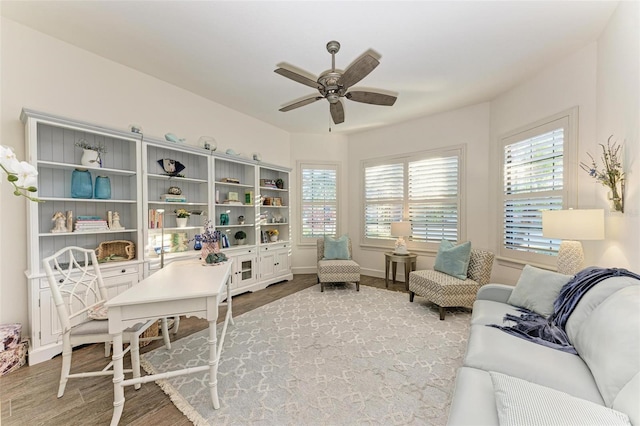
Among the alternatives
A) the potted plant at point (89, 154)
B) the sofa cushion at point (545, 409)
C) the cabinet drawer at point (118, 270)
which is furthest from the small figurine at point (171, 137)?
the sofa cushion at point (545, 409)

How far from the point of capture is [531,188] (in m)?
3.33

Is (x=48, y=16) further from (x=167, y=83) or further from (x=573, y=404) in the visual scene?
(x=573, y=404)

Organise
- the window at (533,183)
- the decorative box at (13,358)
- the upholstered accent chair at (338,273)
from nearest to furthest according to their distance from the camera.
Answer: the decorative box at (13,358)
the window at (533,183)
the upholstered accent chair at (338,273)

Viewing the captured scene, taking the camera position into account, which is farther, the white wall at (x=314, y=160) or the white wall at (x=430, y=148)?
A: the white wall at (x=314, y=160)

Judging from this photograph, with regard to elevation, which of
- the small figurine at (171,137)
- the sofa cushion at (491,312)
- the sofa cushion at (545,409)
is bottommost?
the sofa cushion at (491,312)

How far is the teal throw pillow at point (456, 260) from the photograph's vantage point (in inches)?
131

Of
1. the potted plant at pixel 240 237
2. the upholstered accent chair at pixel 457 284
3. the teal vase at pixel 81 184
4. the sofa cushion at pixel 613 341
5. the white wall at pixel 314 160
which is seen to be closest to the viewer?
the sofa cushion at pixel 613 341

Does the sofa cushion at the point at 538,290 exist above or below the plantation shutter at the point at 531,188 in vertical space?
below

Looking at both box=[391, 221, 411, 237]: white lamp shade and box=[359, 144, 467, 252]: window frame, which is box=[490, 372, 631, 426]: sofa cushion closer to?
box=[391, 221, 411, 237]: white lamp shade

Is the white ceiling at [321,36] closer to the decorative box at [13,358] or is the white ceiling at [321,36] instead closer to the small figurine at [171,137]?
the small figurine at [171,137]

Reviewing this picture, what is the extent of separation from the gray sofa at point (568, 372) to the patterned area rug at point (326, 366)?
56 cm

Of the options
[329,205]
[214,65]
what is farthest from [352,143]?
[214,65]

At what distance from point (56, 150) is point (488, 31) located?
4467mm

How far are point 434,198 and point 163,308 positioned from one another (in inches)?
173
